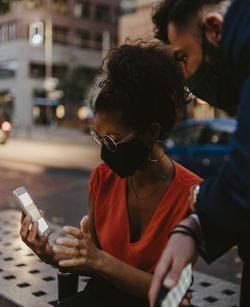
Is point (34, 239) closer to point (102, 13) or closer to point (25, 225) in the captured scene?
point (25, 225)

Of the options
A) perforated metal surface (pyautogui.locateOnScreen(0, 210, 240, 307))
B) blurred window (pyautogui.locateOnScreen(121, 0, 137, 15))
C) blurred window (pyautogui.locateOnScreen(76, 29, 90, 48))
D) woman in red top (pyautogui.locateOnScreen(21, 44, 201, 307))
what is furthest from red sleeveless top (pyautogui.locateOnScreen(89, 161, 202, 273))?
blurred window (pyautogui.locateOnScreen(76, 29, 90, 48))

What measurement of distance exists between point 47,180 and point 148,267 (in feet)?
30.1

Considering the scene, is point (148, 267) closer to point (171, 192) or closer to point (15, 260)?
point (171, 192)

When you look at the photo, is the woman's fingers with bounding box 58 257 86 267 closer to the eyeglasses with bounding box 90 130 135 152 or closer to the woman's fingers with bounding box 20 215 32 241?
the woman's fingers with bounding box 20 215 32 241

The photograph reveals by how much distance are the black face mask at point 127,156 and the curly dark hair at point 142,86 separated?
8 centimetres

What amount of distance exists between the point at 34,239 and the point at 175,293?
0.83 meters

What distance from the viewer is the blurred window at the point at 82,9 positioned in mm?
56438

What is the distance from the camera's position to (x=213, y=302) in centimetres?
349

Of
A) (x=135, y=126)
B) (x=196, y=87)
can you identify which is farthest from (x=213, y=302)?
(x=196, y=87)

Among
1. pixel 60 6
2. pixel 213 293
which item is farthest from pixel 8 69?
pixel 213 293

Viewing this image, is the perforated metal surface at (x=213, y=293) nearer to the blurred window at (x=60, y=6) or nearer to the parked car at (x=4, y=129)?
the parked car at (x=4, y=129)

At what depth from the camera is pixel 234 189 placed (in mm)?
1181

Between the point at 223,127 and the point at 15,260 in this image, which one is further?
the point at 223,127

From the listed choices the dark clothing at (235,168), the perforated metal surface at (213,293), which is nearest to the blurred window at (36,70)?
the perforated metal surface at (213,293)
